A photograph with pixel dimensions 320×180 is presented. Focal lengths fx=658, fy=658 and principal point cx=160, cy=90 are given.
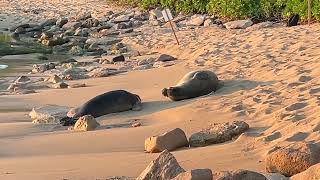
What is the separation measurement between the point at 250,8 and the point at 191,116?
33.6 ft

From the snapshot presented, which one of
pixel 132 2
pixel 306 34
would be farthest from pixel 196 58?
pixel 132 2

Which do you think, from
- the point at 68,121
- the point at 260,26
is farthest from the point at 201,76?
the point at 260,26

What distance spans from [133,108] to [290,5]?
8225 millimetres

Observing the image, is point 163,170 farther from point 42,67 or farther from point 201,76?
point 42,67

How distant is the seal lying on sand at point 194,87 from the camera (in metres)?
7.69

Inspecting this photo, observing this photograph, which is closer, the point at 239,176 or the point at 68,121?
the point at 239,176

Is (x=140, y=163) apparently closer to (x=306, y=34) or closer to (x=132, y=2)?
(x=306, y=34)

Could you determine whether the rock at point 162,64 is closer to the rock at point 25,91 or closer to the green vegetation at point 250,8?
the rock at point 25,91

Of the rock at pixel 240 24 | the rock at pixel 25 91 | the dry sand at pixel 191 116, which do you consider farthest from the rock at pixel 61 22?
the rock at pixel 25 91

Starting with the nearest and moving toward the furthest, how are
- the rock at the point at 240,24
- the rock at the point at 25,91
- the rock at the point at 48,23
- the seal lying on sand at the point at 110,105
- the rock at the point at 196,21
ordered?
1. the seal lying on sand at the point at 110,105
2. the rock at the point at 25,91
3. the rock at the point at 240,24
4. the rock at the point at 196,21
5. the rock at the point at 48,23

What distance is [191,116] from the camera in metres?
6.79

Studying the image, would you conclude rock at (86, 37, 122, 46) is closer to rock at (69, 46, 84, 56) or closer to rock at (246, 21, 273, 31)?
rock at (69, 46, 84, 56)

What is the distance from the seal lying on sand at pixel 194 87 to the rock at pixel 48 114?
126 centimetres

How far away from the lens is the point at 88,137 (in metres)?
6.36
